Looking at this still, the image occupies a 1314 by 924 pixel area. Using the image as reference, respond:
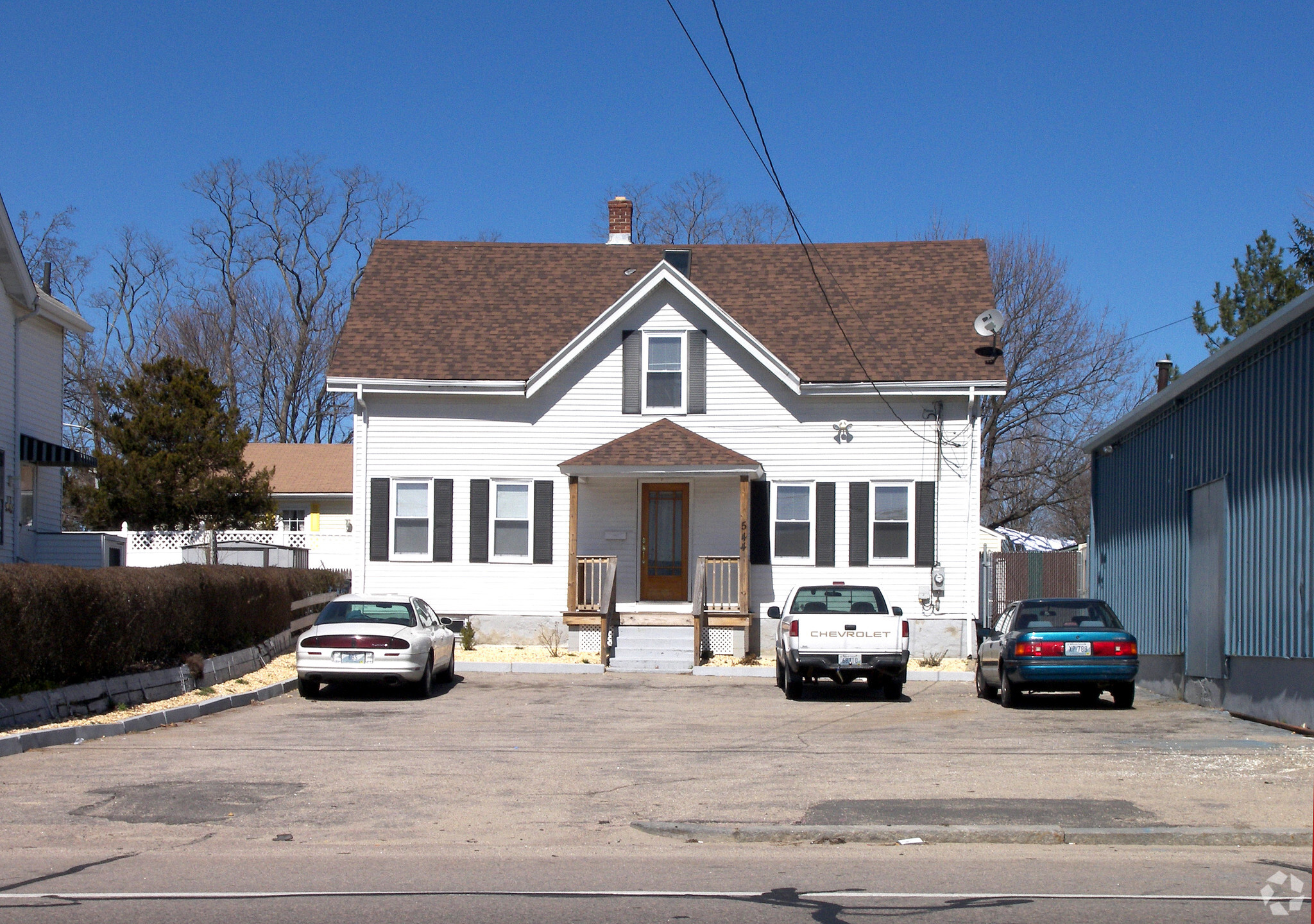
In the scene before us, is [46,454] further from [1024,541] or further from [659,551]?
[1024,541]

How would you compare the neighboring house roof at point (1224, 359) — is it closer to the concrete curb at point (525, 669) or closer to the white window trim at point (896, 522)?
the white window trim at point (896, 522)

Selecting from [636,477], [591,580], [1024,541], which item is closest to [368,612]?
[591,580]

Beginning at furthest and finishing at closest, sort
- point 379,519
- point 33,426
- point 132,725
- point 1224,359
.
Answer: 1. point 33,426
2. point 379,519
3. point 1224,359
4. point 132,725

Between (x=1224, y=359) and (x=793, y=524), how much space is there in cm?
1047

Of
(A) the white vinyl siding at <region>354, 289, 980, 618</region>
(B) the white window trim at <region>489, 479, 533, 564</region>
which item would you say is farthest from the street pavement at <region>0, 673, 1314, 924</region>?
(B) the white window trim at <region>489, 479, 533, 564</region>

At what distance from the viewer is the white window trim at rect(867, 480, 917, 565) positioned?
998 inches

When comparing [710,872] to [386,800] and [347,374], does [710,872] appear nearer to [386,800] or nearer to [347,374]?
[386,800]

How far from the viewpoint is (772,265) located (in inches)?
1141

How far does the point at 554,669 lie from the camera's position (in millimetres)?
22516

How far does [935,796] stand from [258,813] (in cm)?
529

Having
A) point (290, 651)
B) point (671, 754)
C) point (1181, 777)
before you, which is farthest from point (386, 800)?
point (290, 651)

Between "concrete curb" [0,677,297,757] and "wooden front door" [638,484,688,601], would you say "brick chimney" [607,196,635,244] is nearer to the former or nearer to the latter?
Result: "wooden front door" [638,484,688,601]

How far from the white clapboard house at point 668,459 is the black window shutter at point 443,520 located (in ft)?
0.10

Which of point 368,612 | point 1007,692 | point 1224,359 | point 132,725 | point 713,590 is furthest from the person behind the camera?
point 713,590
